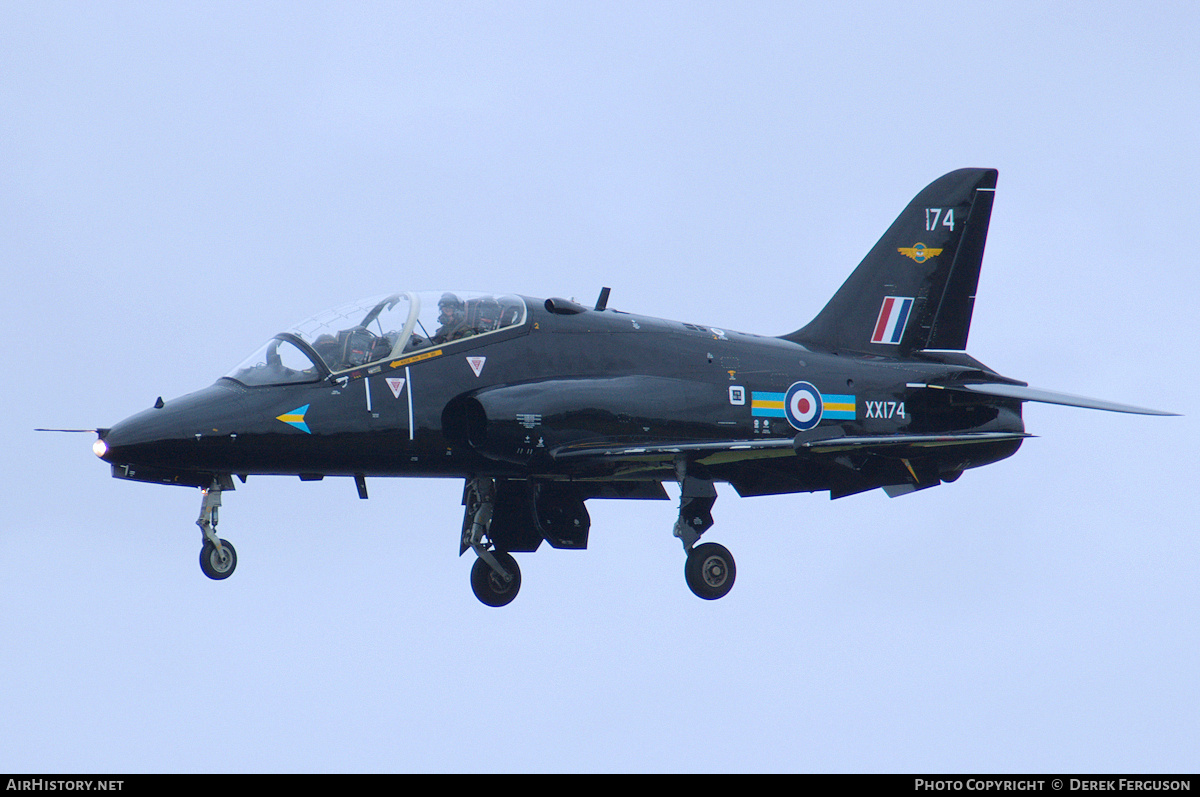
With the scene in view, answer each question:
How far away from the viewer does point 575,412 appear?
66.1 ft

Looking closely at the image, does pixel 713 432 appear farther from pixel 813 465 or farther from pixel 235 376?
pixel 235 376

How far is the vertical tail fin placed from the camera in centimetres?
2450

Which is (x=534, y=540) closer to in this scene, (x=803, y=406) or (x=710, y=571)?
(x=710, y=571)

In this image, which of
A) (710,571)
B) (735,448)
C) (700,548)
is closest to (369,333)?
(735,448)

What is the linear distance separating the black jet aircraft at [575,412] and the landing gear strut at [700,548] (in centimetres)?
2

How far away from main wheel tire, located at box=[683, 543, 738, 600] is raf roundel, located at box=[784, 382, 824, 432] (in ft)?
7.38

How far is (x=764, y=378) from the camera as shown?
72.7 ft

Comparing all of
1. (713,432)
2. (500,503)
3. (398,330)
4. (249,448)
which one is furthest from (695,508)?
(249,448)

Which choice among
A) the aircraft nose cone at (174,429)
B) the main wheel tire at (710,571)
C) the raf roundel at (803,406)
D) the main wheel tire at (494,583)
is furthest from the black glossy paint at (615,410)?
the main wheel tire at (494,583)

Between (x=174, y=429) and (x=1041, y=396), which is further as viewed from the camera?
(x=1041, y=396)

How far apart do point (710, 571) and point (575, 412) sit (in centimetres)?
283

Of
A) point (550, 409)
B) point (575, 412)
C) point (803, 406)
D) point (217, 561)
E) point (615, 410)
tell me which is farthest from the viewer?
point (803, 406)

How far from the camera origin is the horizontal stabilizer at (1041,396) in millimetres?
22109

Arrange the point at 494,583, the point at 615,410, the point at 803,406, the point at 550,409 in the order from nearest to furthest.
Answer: the point at 550,409 < the point at 615,410 < the point at 803,406 < the point at 494,583
